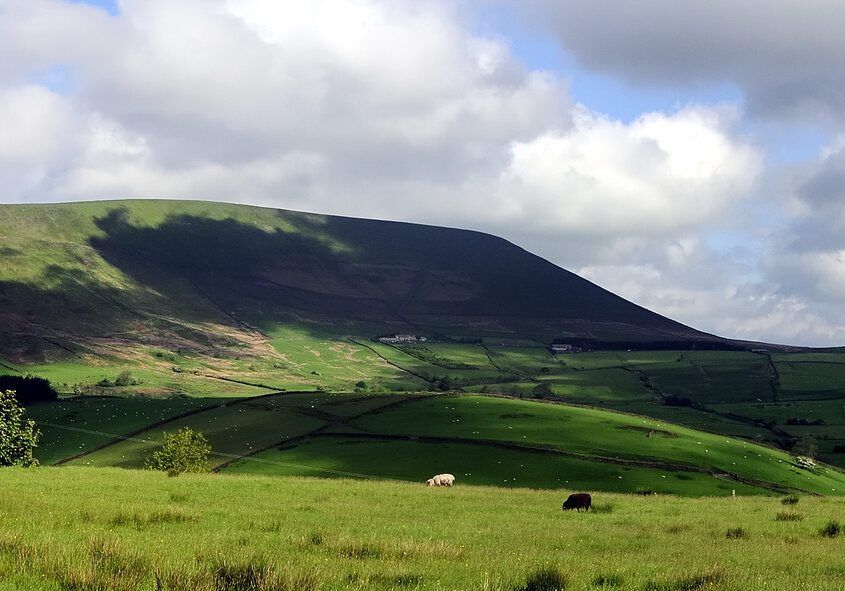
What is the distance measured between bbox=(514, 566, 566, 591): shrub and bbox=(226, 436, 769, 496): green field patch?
261ft

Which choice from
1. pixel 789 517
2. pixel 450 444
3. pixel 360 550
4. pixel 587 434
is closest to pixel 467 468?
pixel 450 444

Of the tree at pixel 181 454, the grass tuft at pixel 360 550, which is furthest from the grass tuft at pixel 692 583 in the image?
the tree at pixel 181 454

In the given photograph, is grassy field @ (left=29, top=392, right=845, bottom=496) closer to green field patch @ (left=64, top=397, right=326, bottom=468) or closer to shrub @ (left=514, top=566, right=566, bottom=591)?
green field patch @ (left=64, top=397, right=326, bottom=468)

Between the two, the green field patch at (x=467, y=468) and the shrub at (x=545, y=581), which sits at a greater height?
the shrub at (x=545, y=581)

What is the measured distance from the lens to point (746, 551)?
23266 millimetres

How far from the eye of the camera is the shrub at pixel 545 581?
1555cm

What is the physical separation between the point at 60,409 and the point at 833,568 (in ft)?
587

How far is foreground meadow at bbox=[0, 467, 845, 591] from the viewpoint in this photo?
49.0ft

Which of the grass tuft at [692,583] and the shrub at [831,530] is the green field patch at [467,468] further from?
the grass tuft at [692,583]

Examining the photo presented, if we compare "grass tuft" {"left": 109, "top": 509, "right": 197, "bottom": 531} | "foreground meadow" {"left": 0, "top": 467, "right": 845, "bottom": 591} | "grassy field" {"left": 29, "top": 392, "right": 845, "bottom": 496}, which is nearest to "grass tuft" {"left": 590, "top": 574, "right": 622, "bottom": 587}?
"foreground meadow" {"left": 0, "top": 467, "right": 845, "bottom": 591}

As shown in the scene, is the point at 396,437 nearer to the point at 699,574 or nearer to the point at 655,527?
the point at 655,527

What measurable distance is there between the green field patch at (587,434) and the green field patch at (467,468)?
23.8 ft

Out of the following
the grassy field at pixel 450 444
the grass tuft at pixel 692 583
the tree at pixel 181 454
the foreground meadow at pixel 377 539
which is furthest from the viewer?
the grassy field at pixel 450 444

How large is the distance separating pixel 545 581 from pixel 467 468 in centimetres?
9776
